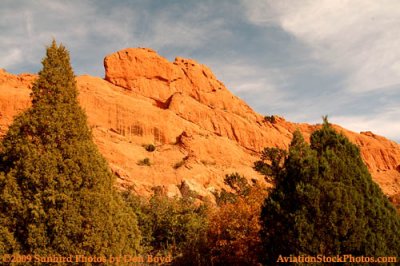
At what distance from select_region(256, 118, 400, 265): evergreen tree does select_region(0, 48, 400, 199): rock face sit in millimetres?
26685

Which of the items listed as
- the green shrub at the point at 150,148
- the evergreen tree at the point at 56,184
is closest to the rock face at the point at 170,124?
the green shrub at the point at 150,148

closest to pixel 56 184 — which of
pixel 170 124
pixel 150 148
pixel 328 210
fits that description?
pixel 328 210

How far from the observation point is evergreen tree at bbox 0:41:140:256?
687 cm

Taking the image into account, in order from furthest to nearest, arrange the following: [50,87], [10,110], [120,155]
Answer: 1. [10,110]
2. [120,155]
3. [50,87]

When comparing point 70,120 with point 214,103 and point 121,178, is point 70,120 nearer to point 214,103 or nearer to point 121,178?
point 121,178

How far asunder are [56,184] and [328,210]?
570 centimetres

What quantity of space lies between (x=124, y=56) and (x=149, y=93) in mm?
8823

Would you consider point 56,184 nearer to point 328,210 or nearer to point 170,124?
point 328,210

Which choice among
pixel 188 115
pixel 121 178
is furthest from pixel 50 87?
pixel 188 115

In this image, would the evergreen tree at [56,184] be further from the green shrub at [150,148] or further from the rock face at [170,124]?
the green shrub at [150,148]

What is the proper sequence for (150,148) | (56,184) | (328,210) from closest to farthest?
(56,184) < (328,210) < (150,148)

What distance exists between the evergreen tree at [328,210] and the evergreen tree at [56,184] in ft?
11.6

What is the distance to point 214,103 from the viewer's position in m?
74.9

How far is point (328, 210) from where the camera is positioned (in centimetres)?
770
